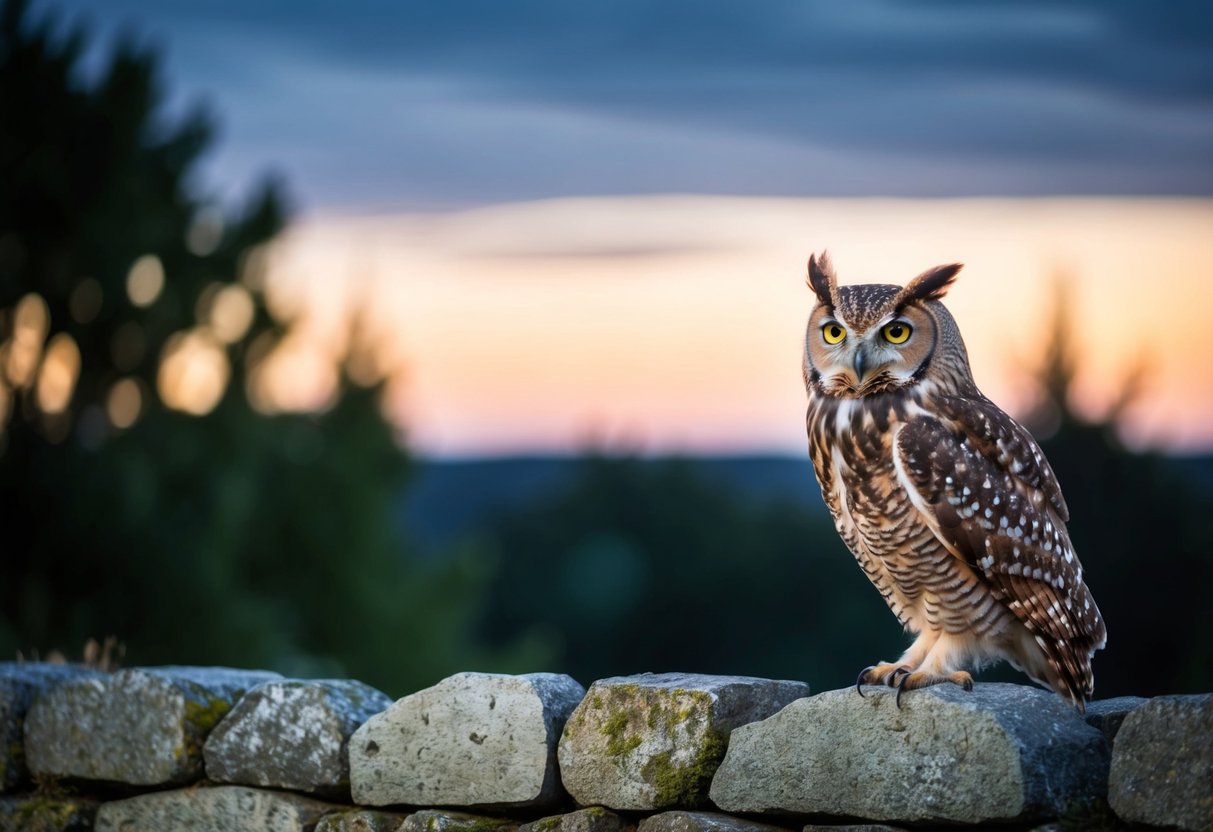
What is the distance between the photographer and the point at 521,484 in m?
62.6

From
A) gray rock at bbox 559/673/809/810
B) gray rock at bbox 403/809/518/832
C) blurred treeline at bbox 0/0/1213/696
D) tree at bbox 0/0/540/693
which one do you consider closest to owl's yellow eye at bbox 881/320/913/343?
gray rock at bbox 559/673/809/810

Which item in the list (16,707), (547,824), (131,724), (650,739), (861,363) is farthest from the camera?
(16,707)

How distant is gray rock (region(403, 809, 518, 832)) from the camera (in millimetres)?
3539

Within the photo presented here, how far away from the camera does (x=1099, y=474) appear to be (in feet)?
90.1

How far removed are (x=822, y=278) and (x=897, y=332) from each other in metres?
0.31

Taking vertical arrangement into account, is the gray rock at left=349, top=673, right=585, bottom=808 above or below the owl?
below

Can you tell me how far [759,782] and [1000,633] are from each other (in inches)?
34.3

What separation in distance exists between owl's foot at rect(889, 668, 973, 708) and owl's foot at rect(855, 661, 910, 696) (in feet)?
0.04

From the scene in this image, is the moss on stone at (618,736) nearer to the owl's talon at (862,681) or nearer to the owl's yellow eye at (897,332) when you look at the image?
the owl's talon at (862,681)

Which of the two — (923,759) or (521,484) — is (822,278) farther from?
(521,484)

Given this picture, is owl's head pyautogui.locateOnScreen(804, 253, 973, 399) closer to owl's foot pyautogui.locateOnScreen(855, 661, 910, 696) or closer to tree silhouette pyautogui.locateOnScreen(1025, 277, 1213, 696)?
owl's foot pyautogui.locateOnScreen(855, 661, 910, 696)

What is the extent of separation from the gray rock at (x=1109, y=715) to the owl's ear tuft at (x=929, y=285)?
1095 millimetres

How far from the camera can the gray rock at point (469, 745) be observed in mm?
3475

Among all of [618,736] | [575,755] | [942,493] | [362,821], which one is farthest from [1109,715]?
[362,821]
